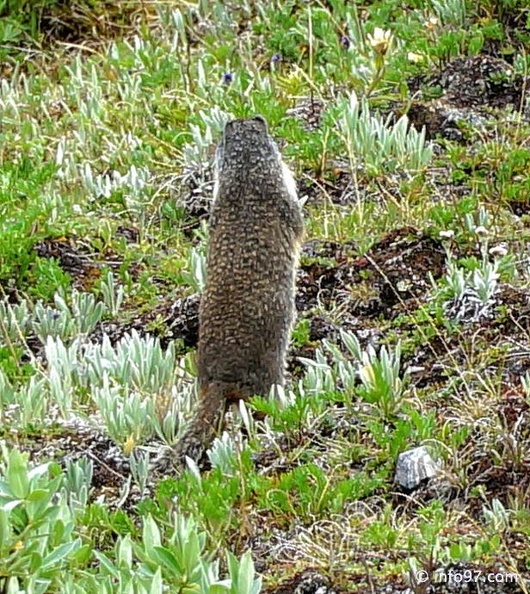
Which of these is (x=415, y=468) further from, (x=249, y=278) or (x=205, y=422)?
(x=249, y=278)

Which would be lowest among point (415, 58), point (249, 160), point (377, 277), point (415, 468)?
point (377, 277)

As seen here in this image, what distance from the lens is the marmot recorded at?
19.1 feet

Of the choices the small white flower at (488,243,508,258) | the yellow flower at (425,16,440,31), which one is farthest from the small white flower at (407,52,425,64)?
the small white flower at (488,243,508,258)

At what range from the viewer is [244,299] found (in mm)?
5895

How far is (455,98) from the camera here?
8453mm

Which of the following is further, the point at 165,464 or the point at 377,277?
the point at 377,277

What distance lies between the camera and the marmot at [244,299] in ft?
19.1

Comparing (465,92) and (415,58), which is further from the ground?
(415,58)

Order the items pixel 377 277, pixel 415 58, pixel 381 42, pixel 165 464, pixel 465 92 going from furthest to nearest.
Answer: pixel 415 58
pixel 465 92
pixel 381 42
pixel 377 277
pixel 165 464

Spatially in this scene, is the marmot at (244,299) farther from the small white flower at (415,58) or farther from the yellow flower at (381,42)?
the small white flower at (415,58)

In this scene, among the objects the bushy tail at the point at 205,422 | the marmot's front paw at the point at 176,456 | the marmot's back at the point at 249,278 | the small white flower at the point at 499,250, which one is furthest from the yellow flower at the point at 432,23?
the marmot's front paw at the point at 176,456

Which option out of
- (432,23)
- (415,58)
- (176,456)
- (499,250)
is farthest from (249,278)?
(432,23)

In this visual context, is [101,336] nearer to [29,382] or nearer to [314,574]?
[29,382]

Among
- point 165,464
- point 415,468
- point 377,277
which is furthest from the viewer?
point 377,277
